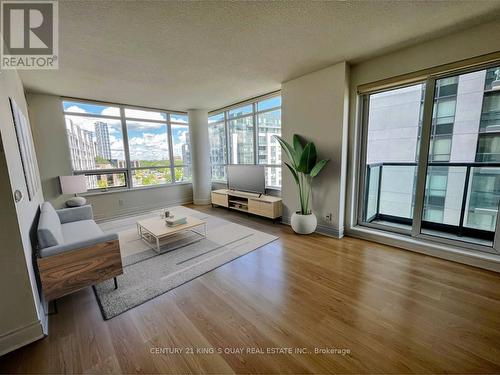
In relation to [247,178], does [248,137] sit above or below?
above

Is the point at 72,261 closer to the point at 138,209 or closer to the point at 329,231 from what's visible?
the point at 329,231

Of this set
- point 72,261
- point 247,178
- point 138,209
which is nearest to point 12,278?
point 72,261

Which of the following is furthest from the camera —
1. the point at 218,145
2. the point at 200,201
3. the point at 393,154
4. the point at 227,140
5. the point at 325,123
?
the point at 218,145

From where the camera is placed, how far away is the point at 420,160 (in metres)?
2.73

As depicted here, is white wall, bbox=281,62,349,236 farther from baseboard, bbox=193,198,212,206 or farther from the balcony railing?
baseboard, bbox=193,198,212,206

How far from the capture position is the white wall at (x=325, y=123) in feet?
10.1

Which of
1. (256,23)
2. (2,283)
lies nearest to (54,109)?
(2,283)

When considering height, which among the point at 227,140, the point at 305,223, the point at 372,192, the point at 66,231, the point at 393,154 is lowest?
the point at 305,223

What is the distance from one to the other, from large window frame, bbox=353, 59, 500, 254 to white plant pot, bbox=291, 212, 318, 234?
693 mm

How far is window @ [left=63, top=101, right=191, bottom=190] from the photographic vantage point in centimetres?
445

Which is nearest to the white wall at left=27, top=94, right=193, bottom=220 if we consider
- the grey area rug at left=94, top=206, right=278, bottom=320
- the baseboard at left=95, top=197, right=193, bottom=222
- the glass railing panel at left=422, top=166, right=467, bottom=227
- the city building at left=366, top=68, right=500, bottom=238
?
the baseboard at left=95, top=197, right=193, bottom=222

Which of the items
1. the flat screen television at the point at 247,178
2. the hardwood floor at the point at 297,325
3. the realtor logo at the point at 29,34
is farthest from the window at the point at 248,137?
the realtor logo at the point at 29,34

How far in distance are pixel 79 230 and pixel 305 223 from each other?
10.7 feet

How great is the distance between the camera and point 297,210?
12.5 ft
